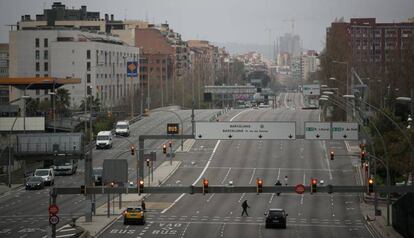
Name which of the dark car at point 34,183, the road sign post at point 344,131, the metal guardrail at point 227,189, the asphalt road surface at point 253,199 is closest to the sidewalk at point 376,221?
the asphalt road surface at point 253,199

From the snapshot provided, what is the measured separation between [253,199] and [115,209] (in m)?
12.1

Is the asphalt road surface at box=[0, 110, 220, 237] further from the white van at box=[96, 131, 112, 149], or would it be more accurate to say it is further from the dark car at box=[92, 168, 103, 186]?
the dark car at box=[92, 168, 103, 186]

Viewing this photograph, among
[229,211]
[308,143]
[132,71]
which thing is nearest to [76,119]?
[308,143]

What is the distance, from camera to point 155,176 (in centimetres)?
8825

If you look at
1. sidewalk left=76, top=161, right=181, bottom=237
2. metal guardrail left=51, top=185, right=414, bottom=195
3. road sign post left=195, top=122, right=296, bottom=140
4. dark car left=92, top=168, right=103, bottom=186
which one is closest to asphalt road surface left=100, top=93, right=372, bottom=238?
sidewalk left=76, top=161, right=181, bottom=237

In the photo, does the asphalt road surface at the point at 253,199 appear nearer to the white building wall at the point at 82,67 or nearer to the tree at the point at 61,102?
the tree at the point at 61,102

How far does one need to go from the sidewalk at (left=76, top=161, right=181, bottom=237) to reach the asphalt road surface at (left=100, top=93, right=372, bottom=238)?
0.74 m

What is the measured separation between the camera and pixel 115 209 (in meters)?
68.7

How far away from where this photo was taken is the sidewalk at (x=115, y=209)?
57750 millimetres

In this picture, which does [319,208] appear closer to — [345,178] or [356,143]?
[345,178]

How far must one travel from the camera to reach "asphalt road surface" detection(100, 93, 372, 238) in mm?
56188

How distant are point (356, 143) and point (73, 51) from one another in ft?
227

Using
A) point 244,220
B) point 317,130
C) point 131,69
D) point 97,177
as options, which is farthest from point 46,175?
point 131,69

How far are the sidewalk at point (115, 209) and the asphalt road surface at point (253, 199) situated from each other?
2.42ft
